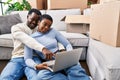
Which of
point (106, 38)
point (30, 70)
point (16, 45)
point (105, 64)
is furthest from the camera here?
point (16, 45)

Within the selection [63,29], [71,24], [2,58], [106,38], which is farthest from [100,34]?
[2,58]

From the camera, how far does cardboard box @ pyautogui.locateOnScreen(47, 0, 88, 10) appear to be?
10.3 feet

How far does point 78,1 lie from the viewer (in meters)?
3.18

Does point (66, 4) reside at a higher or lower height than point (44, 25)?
higher

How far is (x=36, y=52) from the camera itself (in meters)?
1.69

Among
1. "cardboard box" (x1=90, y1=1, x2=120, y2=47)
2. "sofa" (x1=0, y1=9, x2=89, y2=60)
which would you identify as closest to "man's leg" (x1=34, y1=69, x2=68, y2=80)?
"cardboard box" (x1=90, y1=1, x2=120, y2=47)

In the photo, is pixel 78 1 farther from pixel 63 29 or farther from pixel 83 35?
pixel 83 35

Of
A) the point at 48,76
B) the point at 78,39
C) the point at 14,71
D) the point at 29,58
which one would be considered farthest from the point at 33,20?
the point at 78,39

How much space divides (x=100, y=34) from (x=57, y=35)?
→ 421 millimetres

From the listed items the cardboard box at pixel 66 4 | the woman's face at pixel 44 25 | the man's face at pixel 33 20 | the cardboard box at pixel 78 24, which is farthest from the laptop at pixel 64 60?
the cardboard box at pixel 66 4

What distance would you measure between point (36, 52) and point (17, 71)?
232 millimetres

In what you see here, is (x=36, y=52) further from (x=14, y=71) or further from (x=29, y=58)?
(x=14, y=71)

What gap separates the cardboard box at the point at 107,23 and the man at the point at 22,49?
1.78 feet

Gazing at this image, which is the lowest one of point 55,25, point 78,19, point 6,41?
point 6,41
